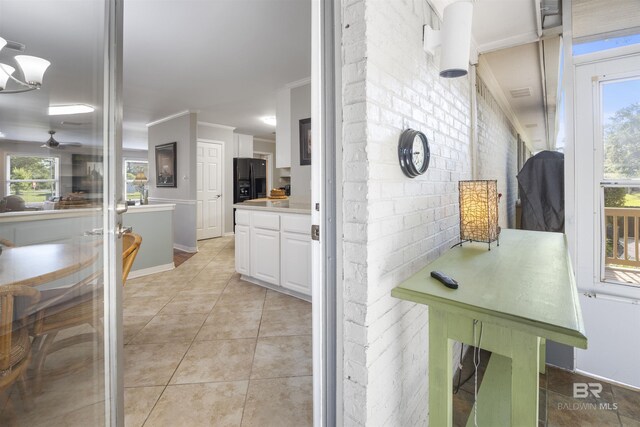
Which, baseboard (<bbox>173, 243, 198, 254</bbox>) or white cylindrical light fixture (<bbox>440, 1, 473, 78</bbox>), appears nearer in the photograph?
white cylindrical light fixture (<bbox>440, 1, 473, 78</bbox>)

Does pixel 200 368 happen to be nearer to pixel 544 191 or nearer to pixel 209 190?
pixel 544 191

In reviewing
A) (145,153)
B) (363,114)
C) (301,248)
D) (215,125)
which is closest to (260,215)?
(301,248)

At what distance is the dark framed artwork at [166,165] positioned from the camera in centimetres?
571

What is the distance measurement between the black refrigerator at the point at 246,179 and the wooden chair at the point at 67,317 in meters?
6.00

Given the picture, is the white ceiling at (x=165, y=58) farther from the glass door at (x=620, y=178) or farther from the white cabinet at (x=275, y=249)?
the glass door at (x=620, y=178)

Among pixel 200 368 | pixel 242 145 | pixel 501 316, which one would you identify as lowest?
pixel 200 368

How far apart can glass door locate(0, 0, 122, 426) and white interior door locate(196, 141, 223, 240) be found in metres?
5.37

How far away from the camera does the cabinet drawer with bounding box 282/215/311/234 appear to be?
288 cm

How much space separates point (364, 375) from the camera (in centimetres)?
104

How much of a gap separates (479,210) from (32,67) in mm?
1803

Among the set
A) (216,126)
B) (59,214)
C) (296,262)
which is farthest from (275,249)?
(216,126)

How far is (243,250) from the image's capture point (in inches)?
142

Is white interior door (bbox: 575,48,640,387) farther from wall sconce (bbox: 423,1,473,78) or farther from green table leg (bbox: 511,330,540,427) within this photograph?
green table leg (bbox: 511,330,540,427)

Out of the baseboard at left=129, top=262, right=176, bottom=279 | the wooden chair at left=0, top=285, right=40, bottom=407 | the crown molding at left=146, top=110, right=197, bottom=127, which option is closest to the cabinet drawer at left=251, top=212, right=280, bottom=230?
the baseboard at left=129, top=262, right=176, bottom=279
